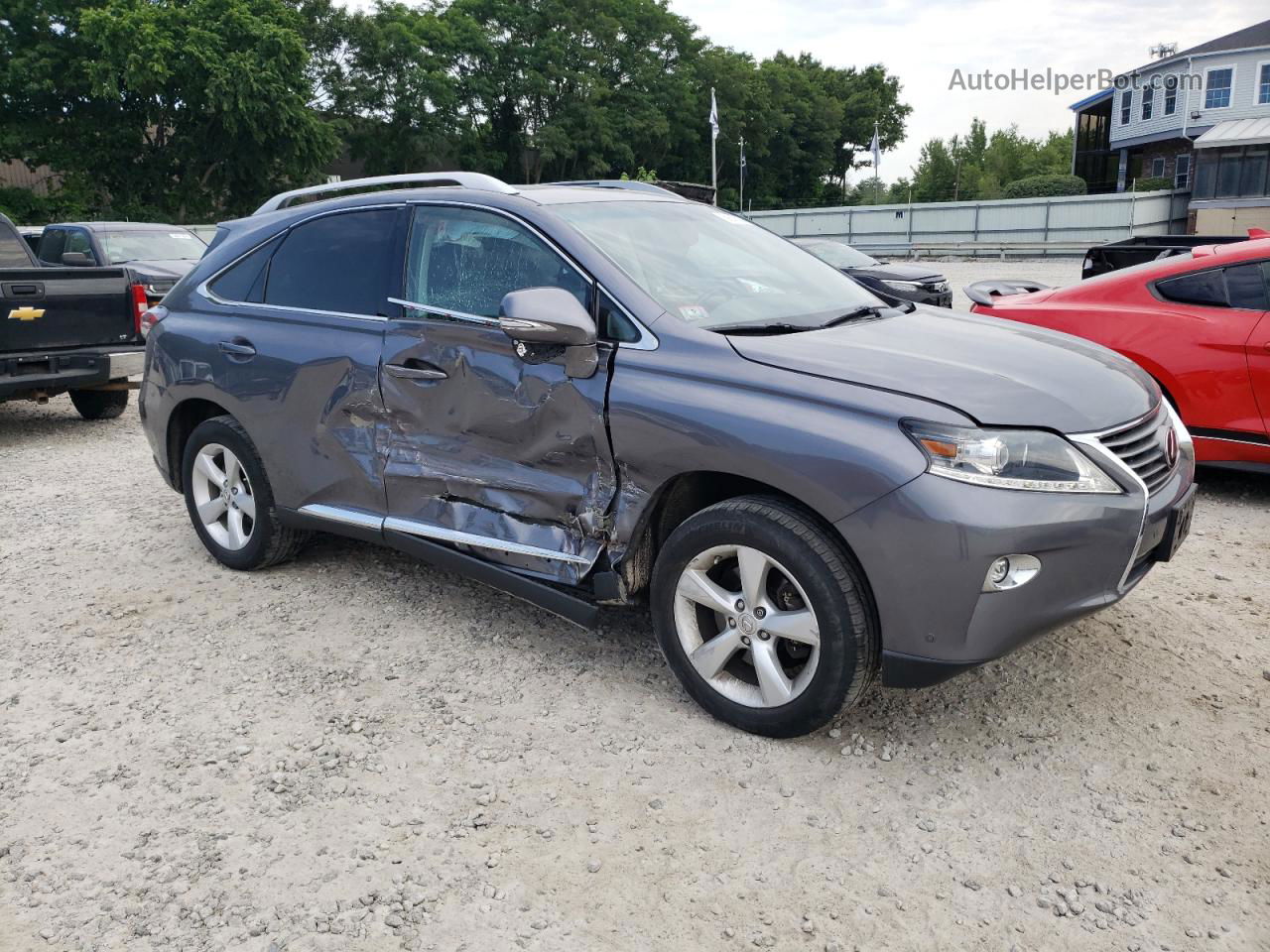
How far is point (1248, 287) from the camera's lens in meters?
5.82

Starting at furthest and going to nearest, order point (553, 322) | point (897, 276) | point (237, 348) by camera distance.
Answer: point (897, 276) → point (237, 348) → point (553, 322)

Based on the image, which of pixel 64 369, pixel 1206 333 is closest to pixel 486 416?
pixel 1206 333

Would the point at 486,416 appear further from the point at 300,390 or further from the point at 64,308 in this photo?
the point at 64,308

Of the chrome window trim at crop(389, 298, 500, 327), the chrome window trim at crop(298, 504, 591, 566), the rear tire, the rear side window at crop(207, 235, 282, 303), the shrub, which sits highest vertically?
the shrub

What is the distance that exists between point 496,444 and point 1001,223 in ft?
111

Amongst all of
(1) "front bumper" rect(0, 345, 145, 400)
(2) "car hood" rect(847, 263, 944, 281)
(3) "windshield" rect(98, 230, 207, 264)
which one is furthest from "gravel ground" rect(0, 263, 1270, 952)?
(2) "car hood" rect(847, 263, 944, 281)

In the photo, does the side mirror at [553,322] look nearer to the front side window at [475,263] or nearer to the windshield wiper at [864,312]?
the front side window at [475,263]

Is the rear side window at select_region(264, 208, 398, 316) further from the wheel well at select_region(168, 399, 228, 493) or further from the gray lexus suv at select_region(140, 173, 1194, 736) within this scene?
the wheel well at select_region(168, 399, 228, 493)

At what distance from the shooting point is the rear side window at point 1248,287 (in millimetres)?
5770

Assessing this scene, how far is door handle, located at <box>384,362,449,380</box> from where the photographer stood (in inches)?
158

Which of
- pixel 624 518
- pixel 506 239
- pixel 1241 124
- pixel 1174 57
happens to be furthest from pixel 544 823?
pixel 1174 57

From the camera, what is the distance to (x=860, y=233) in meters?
37.6

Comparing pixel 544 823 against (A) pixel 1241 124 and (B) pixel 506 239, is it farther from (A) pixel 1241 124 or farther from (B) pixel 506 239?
(A) pixel 1241 124

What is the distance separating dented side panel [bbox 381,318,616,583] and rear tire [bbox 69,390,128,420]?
6.65 meters
